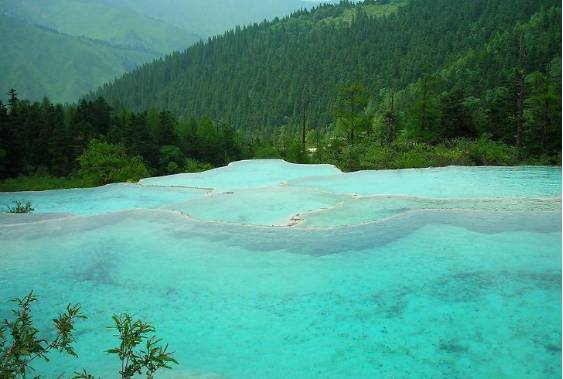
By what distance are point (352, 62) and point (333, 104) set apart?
1771 cm

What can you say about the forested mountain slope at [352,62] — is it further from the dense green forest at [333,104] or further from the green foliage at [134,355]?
the green foliage at [134,355]

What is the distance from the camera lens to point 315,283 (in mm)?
8070

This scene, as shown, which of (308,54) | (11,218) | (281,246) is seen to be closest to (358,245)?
(281,246)

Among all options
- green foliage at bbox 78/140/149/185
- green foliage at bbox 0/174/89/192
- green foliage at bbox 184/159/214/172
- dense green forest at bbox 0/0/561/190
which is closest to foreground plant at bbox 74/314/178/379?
green foliage at bbox 78/140/149/185

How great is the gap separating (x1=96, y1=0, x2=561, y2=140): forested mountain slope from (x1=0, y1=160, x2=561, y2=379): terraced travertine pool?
26494 millimetres

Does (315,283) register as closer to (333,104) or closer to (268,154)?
(268,154)

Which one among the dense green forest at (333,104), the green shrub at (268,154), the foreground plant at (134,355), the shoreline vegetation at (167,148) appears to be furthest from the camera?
the green shrub at (268,154)

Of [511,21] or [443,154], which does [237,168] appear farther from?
[511,21]

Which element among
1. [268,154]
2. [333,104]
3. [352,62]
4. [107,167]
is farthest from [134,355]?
[352,62]

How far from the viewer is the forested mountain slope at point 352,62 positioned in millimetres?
66938

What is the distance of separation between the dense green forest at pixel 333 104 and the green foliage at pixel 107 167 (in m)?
0.10

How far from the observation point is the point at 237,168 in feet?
90.4

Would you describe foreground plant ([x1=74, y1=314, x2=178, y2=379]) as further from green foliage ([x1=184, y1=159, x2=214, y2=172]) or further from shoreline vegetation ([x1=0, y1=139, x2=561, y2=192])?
green foliage ([x1=184, y1=159, x2=214, y2=172])

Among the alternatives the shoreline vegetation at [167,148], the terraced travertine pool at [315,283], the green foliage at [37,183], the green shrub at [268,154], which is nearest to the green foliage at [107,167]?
the shoreline vegetation at [167,148]
